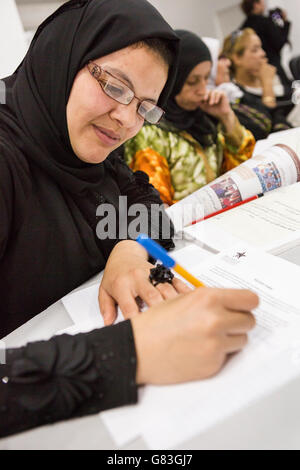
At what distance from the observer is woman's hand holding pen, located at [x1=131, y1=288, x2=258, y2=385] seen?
395mm

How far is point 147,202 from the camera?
2.94 feet

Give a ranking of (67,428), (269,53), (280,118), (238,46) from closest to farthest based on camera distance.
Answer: (67,428), (280,118), (238,46), (269,53)

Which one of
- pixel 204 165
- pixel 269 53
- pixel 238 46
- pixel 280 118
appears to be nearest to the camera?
pixel 204 165

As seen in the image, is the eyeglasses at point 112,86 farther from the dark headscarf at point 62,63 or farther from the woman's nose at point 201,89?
the woman's nose at point 201,89

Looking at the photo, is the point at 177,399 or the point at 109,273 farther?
the point at 109,273

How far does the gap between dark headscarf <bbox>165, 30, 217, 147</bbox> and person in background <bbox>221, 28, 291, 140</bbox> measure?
995mm

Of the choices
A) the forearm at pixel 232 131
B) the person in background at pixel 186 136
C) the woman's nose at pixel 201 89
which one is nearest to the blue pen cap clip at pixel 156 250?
the person in background at pixel 186 136

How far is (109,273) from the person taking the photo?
2.06 feet

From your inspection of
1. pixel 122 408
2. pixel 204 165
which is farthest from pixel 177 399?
pixel 204 165

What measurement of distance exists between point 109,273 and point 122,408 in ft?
0.89

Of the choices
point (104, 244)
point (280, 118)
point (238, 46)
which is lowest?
point (280, 118)

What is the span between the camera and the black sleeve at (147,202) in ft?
2.61

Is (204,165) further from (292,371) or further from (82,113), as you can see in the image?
(292,371)

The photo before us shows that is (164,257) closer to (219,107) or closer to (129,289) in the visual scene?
(129,289)
